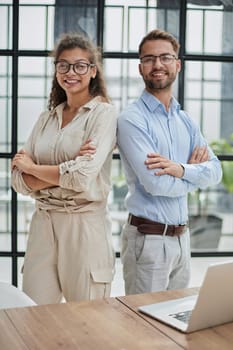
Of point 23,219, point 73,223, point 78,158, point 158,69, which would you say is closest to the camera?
point 78,158

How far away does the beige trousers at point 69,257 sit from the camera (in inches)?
110

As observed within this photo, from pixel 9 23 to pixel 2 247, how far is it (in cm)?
130

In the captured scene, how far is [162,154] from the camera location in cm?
292

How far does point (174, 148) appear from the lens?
296cm

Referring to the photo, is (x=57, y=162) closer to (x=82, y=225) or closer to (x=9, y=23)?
(x=82, y=225)

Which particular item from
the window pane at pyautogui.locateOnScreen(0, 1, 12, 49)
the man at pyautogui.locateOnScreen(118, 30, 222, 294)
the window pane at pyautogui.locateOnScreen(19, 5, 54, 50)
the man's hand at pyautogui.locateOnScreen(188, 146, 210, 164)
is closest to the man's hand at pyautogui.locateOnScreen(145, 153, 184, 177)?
the man at pyautogui.locateOnScreen(118, 30, 222, 294)

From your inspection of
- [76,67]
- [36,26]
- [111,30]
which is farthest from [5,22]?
[76,67]

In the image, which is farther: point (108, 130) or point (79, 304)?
point (108, 130)

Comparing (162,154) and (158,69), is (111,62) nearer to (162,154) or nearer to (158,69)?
(158,69)

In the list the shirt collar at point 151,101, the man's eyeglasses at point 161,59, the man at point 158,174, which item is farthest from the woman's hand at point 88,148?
the man's eyeglasses at point 161,59

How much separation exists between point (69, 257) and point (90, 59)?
0.94 meters

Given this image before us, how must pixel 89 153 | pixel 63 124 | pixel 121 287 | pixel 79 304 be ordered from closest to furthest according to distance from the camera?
pixel 79 304, pixel 89 153, pixel 63 124, pixel 121 287

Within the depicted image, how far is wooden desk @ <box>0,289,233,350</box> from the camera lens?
171cm

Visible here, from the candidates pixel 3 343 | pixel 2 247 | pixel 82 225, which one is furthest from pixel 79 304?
pixel 2 247
